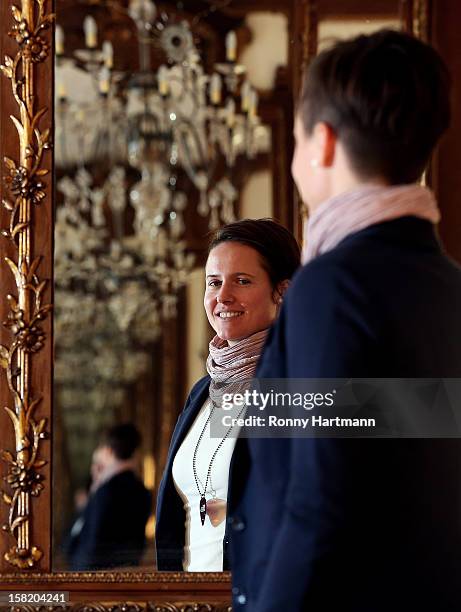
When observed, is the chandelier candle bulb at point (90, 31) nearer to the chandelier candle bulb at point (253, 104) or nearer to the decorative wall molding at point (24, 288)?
the decorative wall molding at point (24, 288)

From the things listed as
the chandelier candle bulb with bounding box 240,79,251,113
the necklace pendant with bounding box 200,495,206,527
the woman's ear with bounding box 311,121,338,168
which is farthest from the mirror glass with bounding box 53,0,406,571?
the woman's ear with bounding box 311,121,338,168

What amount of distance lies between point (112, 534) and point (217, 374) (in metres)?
0.30

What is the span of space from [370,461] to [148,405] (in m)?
0.87

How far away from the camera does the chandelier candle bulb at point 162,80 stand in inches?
68.1

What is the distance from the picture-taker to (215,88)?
5.65 ft

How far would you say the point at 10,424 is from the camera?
1.51m

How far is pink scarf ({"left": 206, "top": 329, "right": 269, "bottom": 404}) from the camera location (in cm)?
140

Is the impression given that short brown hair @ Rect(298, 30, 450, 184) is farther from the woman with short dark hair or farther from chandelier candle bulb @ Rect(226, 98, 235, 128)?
chandelier candle bulb @ Rect(226, 98, 235, 128)

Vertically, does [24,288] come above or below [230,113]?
below

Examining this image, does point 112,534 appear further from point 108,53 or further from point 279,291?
point 108,53

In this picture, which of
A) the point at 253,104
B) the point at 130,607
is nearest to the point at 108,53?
the point at 253,104

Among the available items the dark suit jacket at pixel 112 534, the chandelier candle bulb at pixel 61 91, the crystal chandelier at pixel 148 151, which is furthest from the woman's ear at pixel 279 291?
the chandelier candle bulb at pixel 61 91

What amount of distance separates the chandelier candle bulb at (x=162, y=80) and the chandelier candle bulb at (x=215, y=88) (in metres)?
0.08

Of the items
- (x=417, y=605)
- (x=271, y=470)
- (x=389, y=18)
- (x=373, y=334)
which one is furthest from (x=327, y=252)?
(x=389, y=18)
